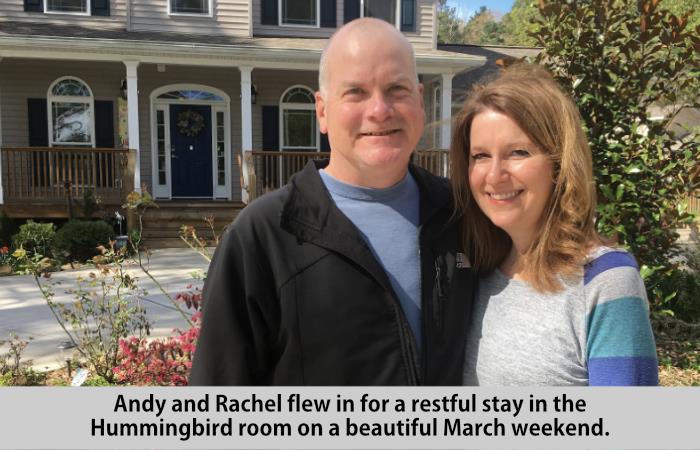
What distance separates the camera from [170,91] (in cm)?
1336

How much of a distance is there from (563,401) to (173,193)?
42.3 feet

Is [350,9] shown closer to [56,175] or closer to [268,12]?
[268,12]

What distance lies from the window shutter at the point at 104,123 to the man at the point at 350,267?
1250 centimetres

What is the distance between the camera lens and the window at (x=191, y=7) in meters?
13.5

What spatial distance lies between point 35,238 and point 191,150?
4459 millimetres

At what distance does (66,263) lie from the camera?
9.87 metres

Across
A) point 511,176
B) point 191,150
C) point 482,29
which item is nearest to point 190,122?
point 191,150

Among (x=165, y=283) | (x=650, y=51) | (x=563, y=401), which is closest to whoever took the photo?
(x=563, y=401)

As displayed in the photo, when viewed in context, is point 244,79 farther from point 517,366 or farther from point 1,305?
point 517,366

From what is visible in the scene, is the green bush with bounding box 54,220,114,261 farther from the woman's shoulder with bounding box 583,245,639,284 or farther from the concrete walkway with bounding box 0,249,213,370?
the woman's shoulder with bounding box 583,245,639,284

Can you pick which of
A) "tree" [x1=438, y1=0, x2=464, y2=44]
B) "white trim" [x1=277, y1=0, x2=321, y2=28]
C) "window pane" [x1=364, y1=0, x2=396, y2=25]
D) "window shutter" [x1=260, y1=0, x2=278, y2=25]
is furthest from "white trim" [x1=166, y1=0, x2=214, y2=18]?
→ "tree" [x1=438, y1=0, x2=464, y2=44]

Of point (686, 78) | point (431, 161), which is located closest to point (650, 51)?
point (686, 78)

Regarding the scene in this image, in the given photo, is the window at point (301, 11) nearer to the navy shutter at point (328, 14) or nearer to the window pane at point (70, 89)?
the navy shutter at point (328, 14)

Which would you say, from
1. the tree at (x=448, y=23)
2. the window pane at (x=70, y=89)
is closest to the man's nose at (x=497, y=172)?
the window pane at (x=70, y=89)
